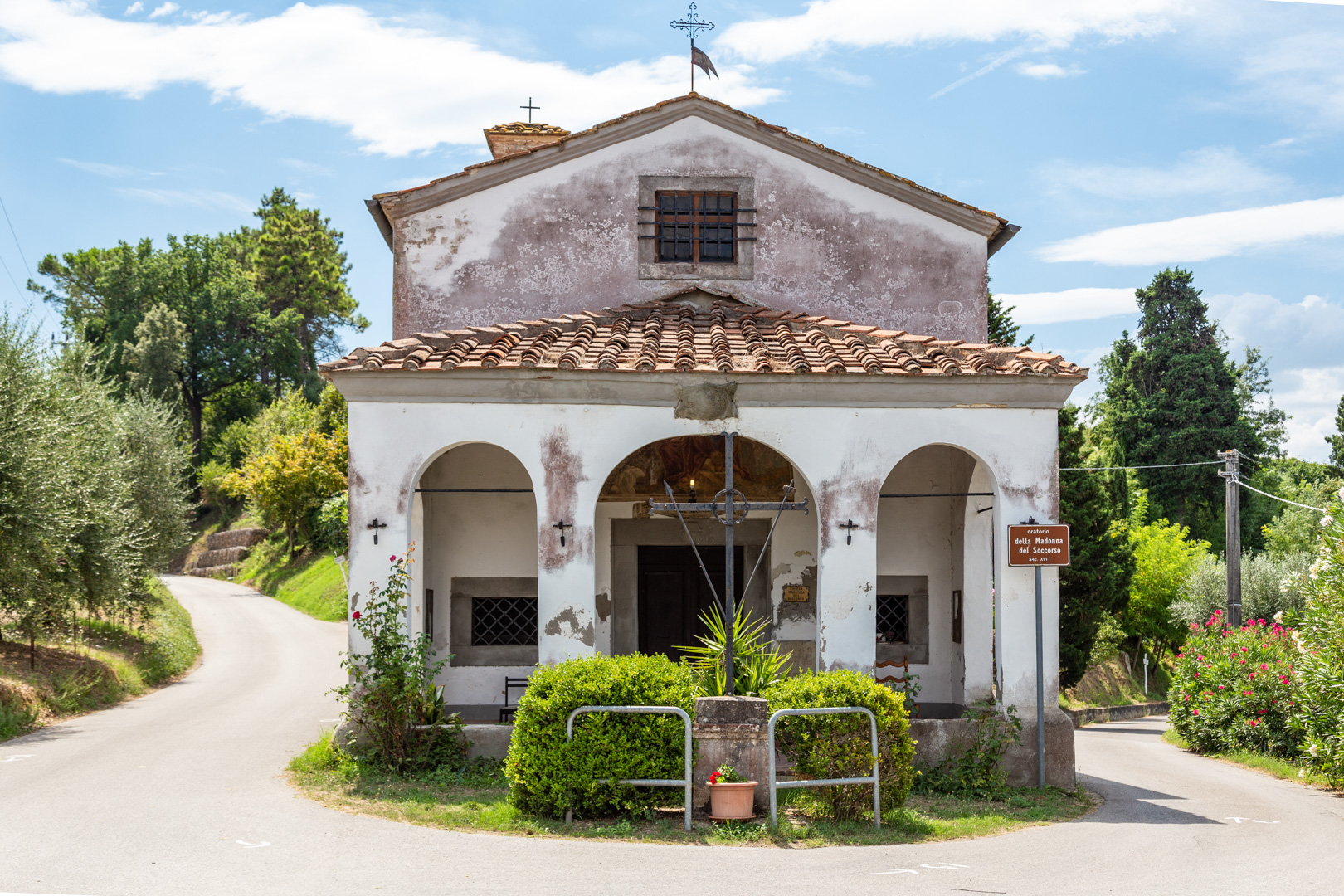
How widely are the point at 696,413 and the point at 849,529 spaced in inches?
79.8

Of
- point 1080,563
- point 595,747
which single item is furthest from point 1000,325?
point 595,747

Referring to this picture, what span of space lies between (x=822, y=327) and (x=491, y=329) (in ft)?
13.1

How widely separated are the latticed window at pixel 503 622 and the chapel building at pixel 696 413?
3 centimetres

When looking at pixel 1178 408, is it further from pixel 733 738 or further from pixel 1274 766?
pixel 733 738

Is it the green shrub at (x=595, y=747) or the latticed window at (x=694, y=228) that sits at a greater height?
the latticed window at (x=694, y=228)

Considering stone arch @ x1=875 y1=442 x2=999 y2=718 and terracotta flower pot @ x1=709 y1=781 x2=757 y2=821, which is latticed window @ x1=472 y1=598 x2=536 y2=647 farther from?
terracotta flower pot @ x1=709 y1=781 x2=757 y2=821

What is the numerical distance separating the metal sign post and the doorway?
4.11 meters

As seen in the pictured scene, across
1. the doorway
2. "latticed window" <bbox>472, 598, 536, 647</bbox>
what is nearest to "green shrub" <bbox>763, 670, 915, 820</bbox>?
the doorway

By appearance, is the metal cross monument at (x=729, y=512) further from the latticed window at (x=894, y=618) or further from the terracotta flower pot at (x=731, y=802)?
the latticed window at (x=894, y=618)

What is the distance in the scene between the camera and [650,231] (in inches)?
569

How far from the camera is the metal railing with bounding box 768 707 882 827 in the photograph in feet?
29.0

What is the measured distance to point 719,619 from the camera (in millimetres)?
11125

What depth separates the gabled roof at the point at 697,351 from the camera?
36.1 ft

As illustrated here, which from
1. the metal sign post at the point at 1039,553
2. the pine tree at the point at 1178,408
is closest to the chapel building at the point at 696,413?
the metal sign post at the point at 1039,553
